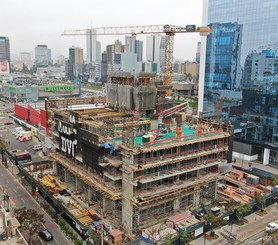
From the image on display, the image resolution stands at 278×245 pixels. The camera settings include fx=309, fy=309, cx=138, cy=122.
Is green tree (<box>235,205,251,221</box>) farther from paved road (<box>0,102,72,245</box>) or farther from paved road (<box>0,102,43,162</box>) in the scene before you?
paved road (<box>0,102,43,162</box>)

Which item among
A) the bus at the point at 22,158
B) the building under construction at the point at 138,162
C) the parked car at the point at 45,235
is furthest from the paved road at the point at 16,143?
the parked car at the point at 45,235

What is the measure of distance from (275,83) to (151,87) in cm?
3808

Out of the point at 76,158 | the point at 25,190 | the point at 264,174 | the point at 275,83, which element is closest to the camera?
the point at 76,158

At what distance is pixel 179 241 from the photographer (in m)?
46.8

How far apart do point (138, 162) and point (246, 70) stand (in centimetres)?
5747

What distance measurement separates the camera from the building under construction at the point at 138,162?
49625mm

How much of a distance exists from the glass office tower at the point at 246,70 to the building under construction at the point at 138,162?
26.5 m

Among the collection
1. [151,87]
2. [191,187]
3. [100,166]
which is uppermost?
[151,87]

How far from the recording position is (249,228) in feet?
178

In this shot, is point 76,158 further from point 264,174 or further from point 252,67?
point 252,67

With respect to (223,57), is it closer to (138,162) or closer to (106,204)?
(138,162)

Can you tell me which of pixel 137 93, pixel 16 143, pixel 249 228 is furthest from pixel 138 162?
pixel 16 143

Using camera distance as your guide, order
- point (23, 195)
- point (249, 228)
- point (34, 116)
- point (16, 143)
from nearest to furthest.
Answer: point (249, 228) → point (23, 195) → point (16, 143) → point (34, 116)

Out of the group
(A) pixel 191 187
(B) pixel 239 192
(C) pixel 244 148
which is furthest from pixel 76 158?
(C) pixel 244 148
